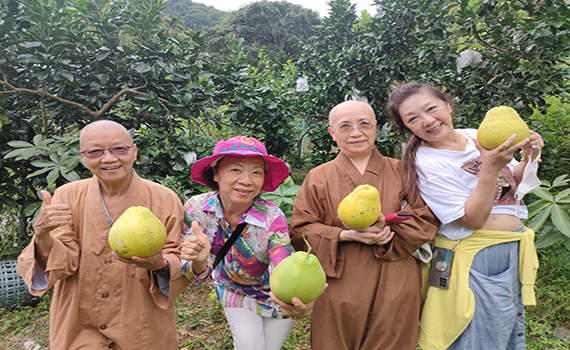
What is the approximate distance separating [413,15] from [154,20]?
237cm

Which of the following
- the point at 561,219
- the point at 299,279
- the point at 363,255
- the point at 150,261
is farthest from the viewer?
the point at 561,219

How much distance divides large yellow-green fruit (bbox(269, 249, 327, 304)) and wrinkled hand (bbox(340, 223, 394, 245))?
0.88ft

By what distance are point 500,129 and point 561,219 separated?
1.11 metres

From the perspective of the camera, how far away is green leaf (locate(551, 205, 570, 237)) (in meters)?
1.99

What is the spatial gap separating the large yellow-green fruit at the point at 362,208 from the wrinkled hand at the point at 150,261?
0.76m

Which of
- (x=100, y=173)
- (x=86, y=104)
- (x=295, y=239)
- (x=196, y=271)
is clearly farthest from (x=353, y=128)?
(x=86, y=104)

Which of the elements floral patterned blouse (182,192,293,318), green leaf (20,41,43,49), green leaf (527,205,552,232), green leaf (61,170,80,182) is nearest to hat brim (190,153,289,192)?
floral patterned blouse (182,192,293,318)

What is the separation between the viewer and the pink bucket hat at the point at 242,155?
1.58 meters

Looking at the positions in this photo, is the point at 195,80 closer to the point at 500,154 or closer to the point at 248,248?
the point at 248,248

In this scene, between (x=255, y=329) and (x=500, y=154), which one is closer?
(x=500, y=154)

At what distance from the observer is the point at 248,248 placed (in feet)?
5.41

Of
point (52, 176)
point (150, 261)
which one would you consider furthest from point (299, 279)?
point (52, 176)

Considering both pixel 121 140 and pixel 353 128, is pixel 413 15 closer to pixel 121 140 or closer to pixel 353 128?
pixel 353 128

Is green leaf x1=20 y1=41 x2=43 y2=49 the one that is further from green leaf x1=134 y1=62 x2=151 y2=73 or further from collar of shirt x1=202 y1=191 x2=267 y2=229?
collar of shirt x1=202 y1=191 x2=267 y2=229
